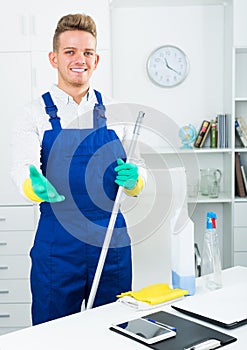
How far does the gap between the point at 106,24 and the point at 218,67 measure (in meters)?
0.92

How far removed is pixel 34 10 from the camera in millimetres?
3322

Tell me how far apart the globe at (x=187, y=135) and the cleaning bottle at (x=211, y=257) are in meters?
1.99

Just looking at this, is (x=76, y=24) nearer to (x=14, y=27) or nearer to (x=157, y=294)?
(x=157, y=294)

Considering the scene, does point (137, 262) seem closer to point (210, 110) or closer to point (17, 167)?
point (17, 167)

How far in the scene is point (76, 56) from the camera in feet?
6.68

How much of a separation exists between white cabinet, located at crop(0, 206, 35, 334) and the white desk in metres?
1.96

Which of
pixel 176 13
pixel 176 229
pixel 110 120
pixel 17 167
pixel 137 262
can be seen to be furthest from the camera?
pixel 176 13

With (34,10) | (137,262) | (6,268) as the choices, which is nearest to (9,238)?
(6,268)

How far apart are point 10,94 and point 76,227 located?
65.4 inches

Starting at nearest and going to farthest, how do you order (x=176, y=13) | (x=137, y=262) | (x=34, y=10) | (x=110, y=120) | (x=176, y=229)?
1. (x=176, y=229)
2. (x=110, y=120)
3. (x=137, y=262)
4. (x=34, y=10)
5. (x=176, y=13)

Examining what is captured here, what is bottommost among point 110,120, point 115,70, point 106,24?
point 110,120

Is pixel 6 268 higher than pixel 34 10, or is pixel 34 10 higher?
pixel 34 10

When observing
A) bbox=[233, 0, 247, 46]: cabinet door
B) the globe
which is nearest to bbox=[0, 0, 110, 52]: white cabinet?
bbox=[233, 0, 247, 46]: cabinet door

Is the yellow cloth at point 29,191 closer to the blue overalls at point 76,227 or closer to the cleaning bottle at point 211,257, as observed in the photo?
the blue overalls at point 76,227
